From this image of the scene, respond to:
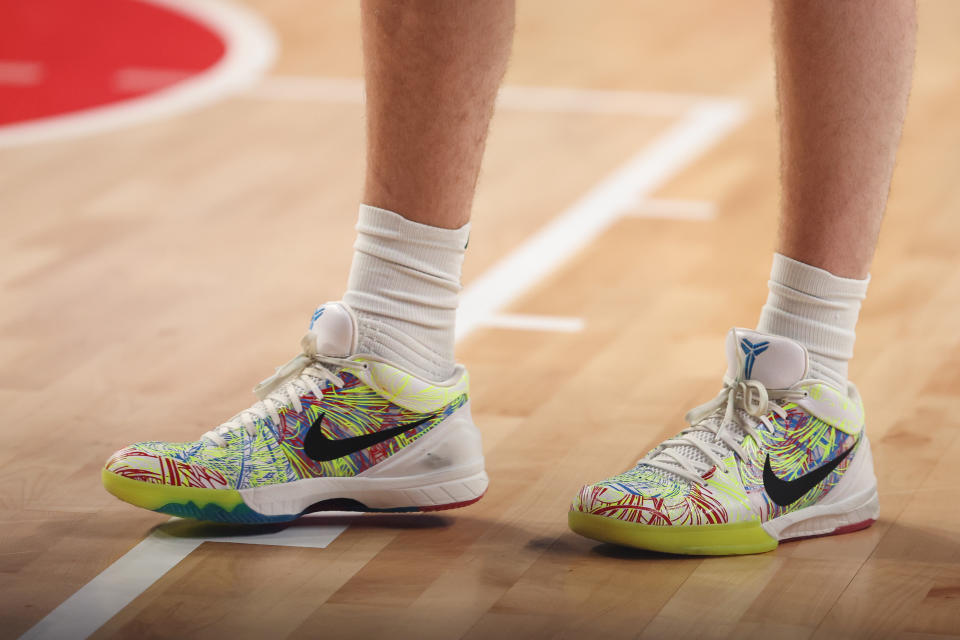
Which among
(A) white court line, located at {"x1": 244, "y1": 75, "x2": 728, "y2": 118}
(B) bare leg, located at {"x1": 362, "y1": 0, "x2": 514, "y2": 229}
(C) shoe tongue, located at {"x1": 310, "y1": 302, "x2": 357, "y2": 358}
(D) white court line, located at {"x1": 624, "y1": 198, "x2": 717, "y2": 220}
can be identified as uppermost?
(B) bare leg, located at {"x1": 362, "y1": 0, "x2": 514, "y2": 229}

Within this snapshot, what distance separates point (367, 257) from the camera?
1.43 metres

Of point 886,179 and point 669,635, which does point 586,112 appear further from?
point 669,635

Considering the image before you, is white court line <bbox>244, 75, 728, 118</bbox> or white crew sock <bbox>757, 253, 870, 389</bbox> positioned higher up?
white court line <bbox>244, 75, 728, 118</bbox>

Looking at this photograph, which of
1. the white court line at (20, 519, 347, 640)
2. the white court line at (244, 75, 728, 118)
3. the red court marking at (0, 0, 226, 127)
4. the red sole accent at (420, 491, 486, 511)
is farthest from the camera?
the red court marking at (0, 0, 226, 127)

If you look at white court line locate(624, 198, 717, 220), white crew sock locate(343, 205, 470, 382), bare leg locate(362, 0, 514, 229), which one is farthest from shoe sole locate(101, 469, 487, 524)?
white court line locate(624, 198, 717, 220)

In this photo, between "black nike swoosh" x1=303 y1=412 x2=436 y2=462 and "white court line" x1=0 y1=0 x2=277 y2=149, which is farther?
"white court line" x1=0 y1=0 x2=277 y2=149

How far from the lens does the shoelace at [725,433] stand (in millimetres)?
1373

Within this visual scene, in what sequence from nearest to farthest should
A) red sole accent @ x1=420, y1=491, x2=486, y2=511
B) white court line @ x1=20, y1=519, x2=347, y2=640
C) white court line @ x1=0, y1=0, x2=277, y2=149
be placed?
white court line @ x1=20, y1=519, x2=347, y2=640, red sole accent @ x1=420, y1=491, x2=486, y2=511, white court line @ x1=0, y1=0, x2=277, y2=149

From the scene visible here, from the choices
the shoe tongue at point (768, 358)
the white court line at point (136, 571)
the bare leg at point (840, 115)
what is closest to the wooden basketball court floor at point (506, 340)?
the white court line at point (136, 571)

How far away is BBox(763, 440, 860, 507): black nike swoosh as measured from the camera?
1.37 meters

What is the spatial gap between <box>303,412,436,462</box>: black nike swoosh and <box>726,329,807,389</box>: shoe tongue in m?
0.31

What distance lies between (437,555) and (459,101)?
0.40 m

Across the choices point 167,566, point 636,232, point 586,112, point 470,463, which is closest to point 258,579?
point 167,566

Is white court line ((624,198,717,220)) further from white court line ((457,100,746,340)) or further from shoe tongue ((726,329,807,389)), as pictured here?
shoe tongue ((726,329,807,389))
